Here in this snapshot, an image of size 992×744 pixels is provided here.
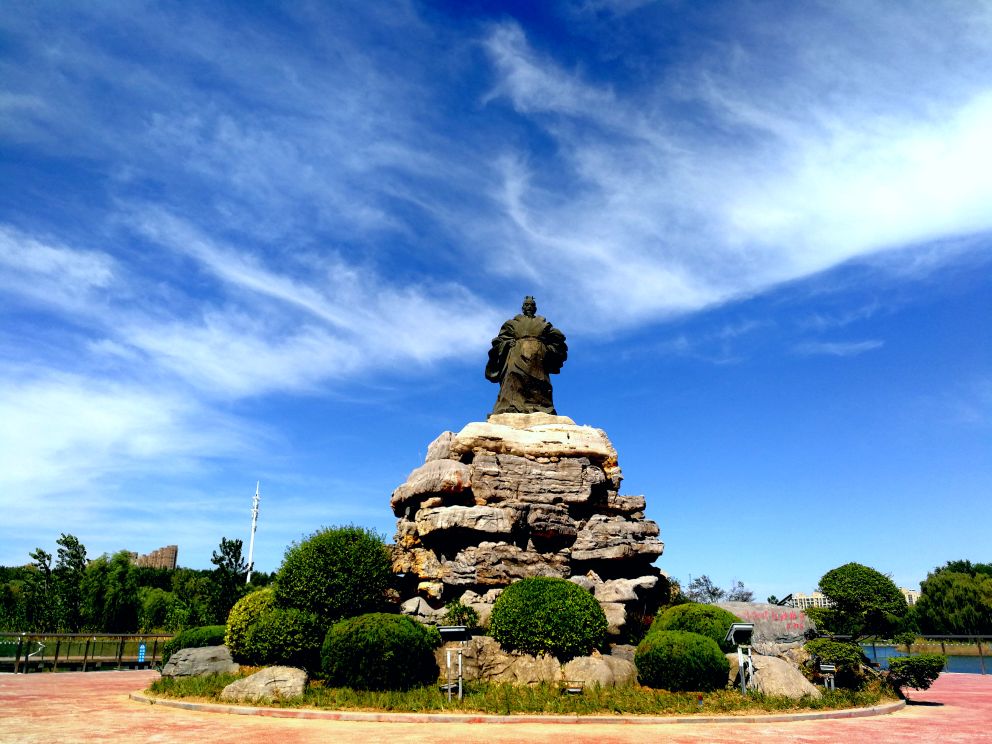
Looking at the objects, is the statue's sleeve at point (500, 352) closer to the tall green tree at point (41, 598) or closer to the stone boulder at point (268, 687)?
the stone boulder at point (268, 687)

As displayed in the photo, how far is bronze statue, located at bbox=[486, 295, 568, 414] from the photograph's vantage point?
20.4m

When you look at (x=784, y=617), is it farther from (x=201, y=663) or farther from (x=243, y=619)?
(x=201, y=663)

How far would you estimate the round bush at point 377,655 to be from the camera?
37.8ft

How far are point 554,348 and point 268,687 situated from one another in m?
13.0

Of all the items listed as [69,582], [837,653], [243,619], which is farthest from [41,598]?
[837,653]

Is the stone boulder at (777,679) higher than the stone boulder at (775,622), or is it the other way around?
the stone boulder at (775,622)

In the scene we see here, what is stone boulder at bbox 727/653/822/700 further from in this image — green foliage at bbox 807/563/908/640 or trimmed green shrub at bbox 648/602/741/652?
green foliage at bbox 807/563/908/640

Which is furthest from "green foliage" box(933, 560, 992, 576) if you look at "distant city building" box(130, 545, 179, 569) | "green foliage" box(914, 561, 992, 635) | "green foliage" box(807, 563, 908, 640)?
"distant city building" box(130, 545, 179, 569)

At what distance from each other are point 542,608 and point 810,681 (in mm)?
5221

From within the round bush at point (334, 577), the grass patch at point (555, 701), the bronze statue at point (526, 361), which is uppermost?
the bronze statue at point (526, 361)

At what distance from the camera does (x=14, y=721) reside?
966cm

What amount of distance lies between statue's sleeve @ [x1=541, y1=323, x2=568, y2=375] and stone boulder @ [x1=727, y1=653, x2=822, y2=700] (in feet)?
35.8

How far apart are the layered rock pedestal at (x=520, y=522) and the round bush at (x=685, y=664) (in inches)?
84.9

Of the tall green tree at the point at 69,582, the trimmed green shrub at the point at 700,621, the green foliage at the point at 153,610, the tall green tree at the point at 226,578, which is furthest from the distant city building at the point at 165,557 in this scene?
the trimmed green shrub at the point at 700,621
